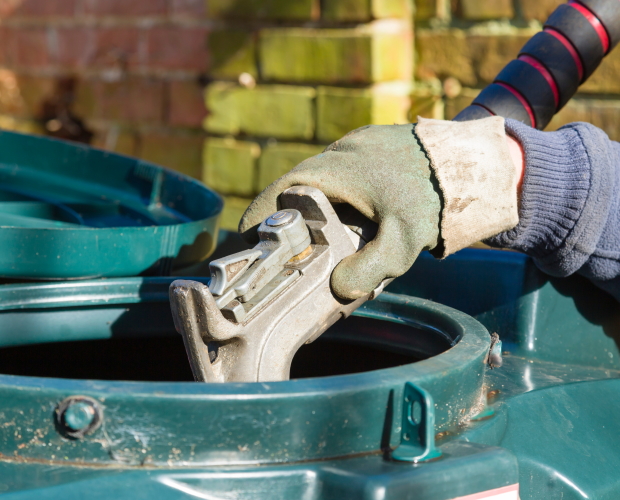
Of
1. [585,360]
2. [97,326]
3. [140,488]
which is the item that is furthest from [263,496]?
[585,360]

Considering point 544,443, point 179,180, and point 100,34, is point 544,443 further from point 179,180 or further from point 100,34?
point 100,34

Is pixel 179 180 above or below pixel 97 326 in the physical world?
above

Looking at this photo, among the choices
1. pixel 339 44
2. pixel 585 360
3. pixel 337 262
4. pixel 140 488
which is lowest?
pixel 585 360

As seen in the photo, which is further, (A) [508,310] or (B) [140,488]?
(A) [508,310]

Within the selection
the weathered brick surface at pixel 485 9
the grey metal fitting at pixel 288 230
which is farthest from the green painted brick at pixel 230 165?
the grey metal fitting at pixel 288 230

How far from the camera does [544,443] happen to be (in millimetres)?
842

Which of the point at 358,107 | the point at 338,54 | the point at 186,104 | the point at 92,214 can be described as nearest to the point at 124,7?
the point at 186,104

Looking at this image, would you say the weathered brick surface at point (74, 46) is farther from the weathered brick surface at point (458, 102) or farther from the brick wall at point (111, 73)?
the weathered brick surface at point (458, 102)

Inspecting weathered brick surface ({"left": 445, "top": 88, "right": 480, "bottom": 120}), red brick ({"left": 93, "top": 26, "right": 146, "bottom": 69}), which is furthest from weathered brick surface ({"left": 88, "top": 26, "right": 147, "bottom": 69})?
weathered brick surface ({"left": 445, "top": 88, "right": 480, "bottom": 120})

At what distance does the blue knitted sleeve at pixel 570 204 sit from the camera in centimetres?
105

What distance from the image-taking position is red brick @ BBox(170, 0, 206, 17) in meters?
2.67

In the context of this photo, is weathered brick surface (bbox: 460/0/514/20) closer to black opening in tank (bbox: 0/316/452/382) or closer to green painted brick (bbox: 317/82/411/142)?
green painted brick (bbox: 317/82/411/142)

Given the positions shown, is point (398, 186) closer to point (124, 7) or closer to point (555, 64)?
point (555, 64)

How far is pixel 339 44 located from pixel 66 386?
1915 mm
